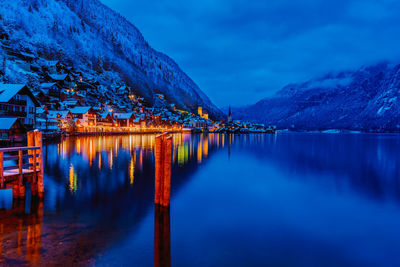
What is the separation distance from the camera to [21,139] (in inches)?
1935

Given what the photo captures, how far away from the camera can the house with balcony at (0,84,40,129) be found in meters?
51.4

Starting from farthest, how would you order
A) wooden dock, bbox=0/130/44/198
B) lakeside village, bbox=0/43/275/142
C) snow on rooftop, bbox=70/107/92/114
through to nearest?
snow on rooftop, bbox=70/107/92/114, lakeside village, bbox=0/43/275/142, wooden dock, bbox=0/130/44/198

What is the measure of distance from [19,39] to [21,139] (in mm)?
128366

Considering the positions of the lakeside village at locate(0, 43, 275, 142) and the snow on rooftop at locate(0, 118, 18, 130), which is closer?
the snow on rooftop at locate(0, 118, 18, 130)

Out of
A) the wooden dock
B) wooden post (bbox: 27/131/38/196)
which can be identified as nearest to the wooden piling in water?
the wooden dock

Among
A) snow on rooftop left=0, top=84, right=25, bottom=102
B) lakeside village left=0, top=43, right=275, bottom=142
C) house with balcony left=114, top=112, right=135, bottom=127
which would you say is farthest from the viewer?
house with balcony left=114, top=112, right=135, bottom=127

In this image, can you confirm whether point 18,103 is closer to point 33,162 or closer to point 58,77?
point 33,162

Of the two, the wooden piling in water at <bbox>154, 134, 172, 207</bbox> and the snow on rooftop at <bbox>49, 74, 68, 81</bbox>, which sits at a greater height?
the snow on rooftop at <bbox>49, 74, 68, 81</bbox>

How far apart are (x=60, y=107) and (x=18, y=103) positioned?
4581 cm

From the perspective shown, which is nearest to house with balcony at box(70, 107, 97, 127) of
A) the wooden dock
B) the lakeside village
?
the lakeside village

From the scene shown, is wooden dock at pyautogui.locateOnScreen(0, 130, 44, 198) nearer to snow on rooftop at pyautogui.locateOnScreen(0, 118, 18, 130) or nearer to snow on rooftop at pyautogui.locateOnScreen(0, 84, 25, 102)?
snow on rooftop at pyautogui.locateOnScreen(0, 118, 18, 130)

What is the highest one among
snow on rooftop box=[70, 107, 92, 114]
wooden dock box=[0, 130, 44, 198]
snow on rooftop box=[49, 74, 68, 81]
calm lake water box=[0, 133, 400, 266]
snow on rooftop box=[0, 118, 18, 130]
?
snow on rooftop box=[49, 74, 68, 81]

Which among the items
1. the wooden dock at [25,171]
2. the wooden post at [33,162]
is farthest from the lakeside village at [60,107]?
the wooden dock at [25,171]

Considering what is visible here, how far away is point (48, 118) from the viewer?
7775cm
